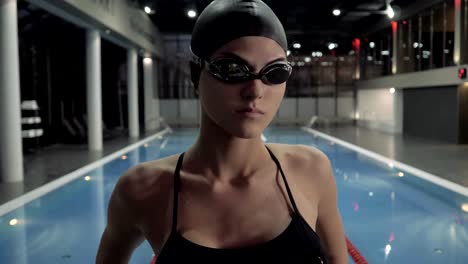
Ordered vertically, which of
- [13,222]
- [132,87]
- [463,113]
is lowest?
[13,222]

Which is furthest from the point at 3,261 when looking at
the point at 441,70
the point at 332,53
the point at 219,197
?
the point at 332,53

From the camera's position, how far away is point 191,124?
1088 inches

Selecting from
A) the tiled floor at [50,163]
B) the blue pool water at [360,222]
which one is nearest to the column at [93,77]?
the tiled floor at [50,163]

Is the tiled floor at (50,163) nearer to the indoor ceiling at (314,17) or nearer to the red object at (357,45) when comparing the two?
the indoor ceiling at (314,17)

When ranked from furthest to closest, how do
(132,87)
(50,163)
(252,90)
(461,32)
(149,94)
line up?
1. (149,94)
2. (132,87)
3. (461,32)
4. (50,163)
5. (252,90)

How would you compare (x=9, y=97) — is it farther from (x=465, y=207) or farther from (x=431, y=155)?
(x=431, y=155)

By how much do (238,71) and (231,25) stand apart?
A: 0.11 meters

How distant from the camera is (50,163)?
10.7 metres

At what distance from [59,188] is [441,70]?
477 inches

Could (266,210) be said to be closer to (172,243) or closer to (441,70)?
(172,243)

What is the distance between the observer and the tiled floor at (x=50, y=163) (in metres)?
7.55

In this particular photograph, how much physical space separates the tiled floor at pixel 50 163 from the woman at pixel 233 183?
604 cm

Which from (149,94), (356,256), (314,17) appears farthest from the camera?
(149,94)

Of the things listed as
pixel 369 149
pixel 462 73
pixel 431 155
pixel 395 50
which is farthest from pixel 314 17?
pixel 431 155
